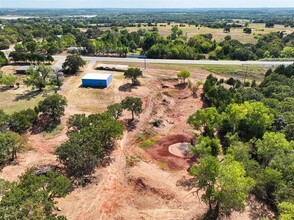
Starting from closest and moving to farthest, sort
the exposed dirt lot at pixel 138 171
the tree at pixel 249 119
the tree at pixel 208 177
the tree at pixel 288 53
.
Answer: the tree at pixel 208 177, the exposed dirt lot at pixel 138 171, the tree at pixel 249 119, the tree at pixel 288 53

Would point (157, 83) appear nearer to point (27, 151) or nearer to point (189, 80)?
point (189, 80)

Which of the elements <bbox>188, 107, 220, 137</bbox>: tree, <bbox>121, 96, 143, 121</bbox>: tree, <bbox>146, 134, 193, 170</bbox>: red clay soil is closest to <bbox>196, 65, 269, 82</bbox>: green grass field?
<bbox>188, 107, 220, 137</bbox>: tree

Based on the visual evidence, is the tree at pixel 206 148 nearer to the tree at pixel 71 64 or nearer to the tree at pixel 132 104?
the tree at pixel 132 104

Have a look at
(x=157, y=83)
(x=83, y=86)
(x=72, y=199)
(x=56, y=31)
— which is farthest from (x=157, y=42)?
(x=72, y=199)

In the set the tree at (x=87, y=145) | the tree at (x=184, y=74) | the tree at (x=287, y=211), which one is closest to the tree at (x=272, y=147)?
the tree at (x=287, y=211)

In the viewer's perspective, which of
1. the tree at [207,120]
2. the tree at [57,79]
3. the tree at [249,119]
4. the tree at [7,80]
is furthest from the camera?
the tree at [57,79]
